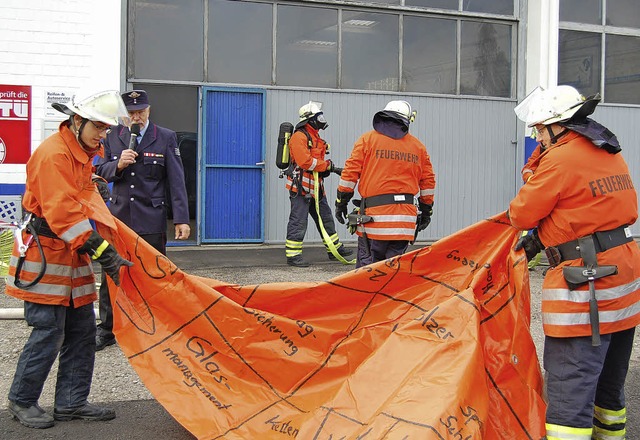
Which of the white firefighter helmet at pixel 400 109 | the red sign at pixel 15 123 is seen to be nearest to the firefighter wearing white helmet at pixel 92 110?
the white firefighter helmet at pixel 400 109

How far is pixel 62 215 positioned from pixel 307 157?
543cm

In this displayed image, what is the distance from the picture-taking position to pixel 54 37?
9.37m

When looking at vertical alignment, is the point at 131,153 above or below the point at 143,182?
above

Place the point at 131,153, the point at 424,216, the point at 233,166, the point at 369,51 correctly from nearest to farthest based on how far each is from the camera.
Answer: the point at 131,153 < the point at 424,216 < the point at 233,166 < the point at 369,51

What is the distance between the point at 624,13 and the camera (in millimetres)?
12812

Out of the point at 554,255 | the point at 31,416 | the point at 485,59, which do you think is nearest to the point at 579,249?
the point at 554,255

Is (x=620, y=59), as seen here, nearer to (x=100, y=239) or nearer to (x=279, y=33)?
(x=279, y=33)

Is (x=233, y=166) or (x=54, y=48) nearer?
(x=54, y=48)

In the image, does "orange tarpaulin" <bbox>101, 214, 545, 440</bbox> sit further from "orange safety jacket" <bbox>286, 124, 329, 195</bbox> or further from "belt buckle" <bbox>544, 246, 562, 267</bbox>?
"orange safety jacket" <bbox>286, 124, 329, 195</bbox>

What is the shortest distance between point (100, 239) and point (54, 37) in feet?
21.1

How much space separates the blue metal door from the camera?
10711 millimetres

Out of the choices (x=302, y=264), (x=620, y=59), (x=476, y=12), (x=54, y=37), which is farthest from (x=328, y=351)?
(x=620, y=59)

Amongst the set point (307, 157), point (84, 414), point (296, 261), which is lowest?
point (84, 414)

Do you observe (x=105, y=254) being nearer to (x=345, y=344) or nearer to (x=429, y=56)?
(x=345, y=344)
